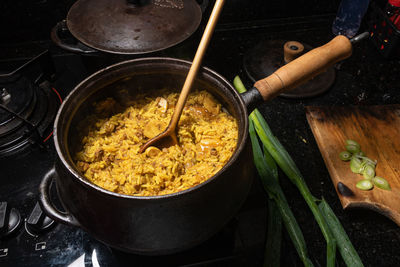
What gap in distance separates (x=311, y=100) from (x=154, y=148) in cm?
143

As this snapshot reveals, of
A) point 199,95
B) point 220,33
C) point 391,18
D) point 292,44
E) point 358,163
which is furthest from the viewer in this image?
point 220,33

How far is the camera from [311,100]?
238 centimetres

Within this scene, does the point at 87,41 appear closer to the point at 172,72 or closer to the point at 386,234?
the point at 172,72

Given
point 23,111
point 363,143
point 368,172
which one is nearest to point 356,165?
point 368,172

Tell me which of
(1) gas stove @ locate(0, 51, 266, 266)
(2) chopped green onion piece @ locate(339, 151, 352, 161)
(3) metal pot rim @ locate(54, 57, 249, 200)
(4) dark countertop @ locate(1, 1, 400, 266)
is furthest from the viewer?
(2) chopped green onion piece @ locate(339, 151, 352, 161)

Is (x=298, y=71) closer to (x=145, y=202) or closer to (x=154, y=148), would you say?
(x=154, y=148)

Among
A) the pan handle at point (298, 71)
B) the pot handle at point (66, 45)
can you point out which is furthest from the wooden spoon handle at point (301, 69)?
the pot handle at point (66, 45)

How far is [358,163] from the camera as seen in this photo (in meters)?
1.92

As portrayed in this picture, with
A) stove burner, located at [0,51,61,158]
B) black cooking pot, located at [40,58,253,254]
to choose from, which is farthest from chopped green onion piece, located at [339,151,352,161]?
stove burner, located at [0,51,61,158]

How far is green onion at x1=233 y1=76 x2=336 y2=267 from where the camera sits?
160 centimetres

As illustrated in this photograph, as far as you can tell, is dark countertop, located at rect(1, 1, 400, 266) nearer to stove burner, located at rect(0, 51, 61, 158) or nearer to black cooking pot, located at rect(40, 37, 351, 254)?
black cooking pot, located at rect(40, 37, 351, 254)

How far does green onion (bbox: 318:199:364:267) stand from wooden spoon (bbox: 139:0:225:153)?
36.5 inches

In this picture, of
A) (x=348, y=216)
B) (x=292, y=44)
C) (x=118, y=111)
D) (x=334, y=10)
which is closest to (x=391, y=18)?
(x=334, y=10)

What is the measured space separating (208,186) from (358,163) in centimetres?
127
